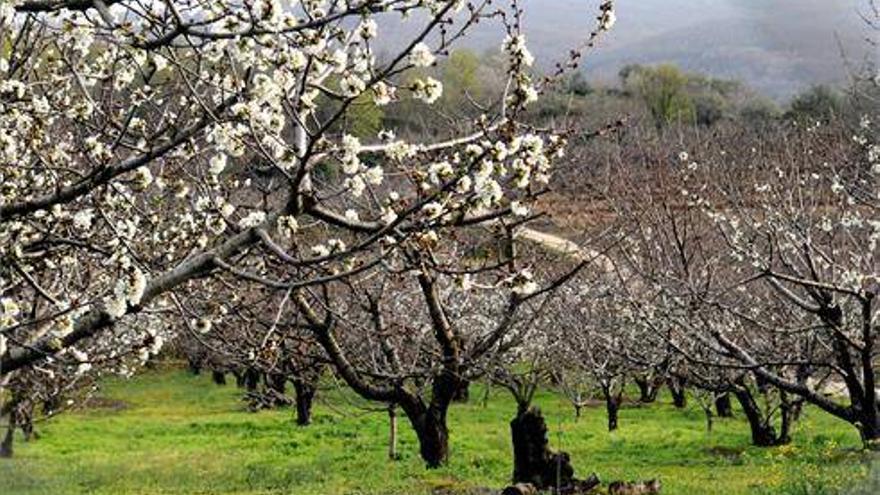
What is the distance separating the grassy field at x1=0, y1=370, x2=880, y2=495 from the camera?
16438 mm

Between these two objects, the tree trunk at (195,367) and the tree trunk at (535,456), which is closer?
the tree trunk at (535,456)

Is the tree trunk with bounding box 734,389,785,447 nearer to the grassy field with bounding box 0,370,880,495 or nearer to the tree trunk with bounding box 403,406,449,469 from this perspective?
the grassy field with bounding box 0,370,880,495

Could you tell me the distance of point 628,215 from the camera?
15.2m

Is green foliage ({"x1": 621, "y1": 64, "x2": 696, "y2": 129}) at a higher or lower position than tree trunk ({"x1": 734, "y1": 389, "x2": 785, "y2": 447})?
higher

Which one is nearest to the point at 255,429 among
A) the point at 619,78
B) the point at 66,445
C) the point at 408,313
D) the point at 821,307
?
the point at 66,445

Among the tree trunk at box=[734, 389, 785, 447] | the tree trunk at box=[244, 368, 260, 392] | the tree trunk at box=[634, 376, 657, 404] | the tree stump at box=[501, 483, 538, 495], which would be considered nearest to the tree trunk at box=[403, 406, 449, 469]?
the tree stump at box=[501, 483, 538, 495]

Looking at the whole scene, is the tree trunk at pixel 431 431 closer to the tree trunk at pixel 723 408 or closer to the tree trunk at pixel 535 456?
the tree trunk at pixel 535 456

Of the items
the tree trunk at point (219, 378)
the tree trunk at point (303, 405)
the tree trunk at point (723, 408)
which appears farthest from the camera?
the tree trunk at point (219, 378)

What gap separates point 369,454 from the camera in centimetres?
2247

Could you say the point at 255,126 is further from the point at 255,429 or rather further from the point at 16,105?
the point at 255,429

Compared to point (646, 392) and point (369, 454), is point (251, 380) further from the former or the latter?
point (369, 454)

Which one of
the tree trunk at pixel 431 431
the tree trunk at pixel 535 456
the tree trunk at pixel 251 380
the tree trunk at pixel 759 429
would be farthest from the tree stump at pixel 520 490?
the tree trunk at pixel 251 380

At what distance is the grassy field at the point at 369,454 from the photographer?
1644 cm

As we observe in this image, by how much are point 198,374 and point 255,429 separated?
74.8 ft
